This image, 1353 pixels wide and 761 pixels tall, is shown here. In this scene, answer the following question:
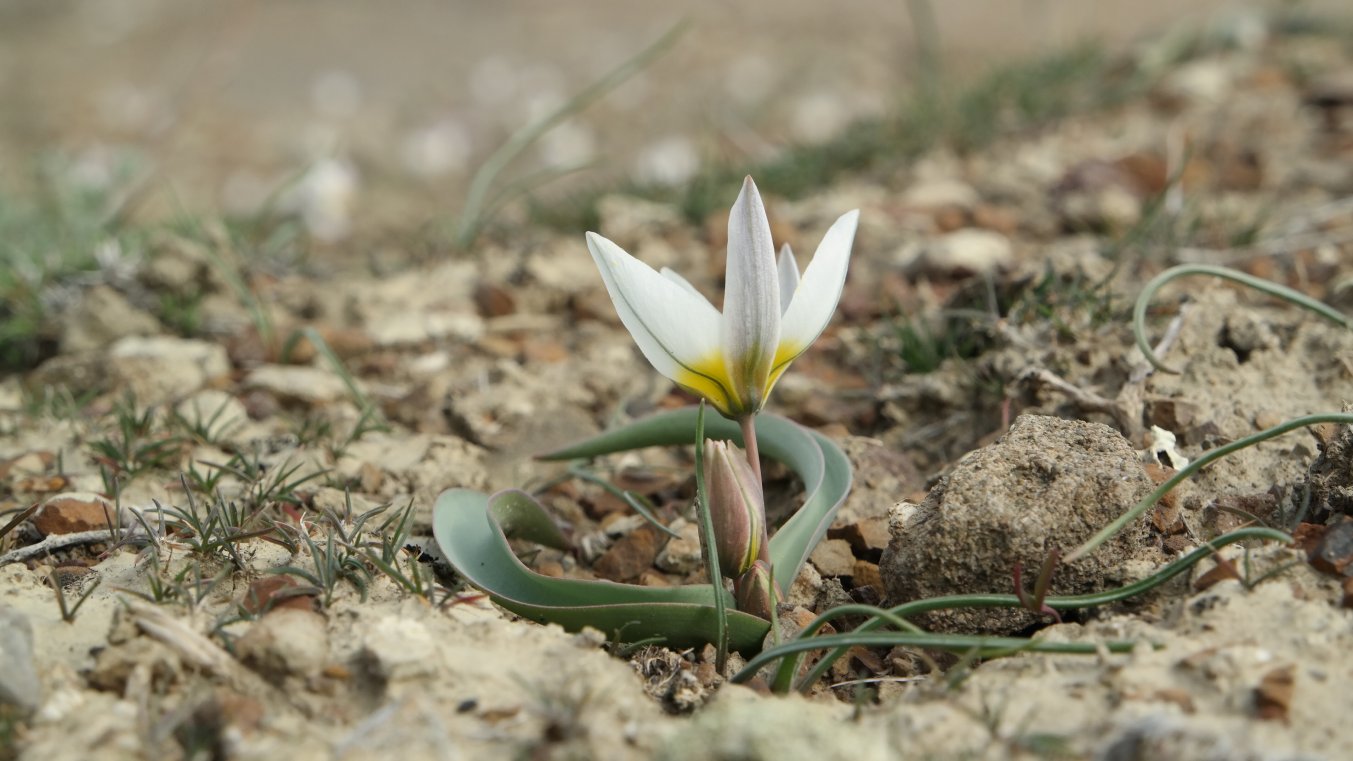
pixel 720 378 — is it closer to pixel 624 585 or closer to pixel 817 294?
pixel 817 294

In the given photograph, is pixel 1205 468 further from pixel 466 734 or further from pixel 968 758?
pixel 466 734

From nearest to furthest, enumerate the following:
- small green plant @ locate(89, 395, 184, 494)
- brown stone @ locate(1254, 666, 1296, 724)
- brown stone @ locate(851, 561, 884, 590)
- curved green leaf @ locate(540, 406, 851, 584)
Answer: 1. brown stone @ locate(1254, 666, 1296, 724)
2. curved green leaf @ locate(540, 406, 851, 584)
3. brown stone @ locate(851, 561, 884, 590)
4. small green plant @ locate(89, 395, 184, 494)

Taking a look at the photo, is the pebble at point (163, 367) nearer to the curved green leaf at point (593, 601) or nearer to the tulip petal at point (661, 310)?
the curved green leaf at point (593, 601)

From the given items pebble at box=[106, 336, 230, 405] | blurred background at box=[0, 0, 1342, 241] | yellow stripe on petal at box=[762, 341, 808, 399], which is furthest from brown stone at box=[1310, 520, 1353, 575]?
blurred background at box=[0, 0, 1342, 241]

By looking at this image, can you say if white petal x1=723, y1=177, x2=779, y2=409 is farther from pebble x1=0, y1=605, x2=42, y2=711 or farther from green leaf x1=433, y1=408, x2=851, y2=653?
pebble x1=0, y1=605, x2=42, y2=711

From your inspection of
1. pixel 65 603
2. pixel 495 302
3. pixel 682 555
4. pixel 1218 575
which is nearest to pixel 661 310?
pixel 682 555

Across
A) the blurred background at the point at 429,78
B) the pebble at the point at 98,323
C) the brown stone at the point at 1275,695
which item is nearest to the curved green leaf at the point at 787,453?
the brown stone at the point at 1275,695

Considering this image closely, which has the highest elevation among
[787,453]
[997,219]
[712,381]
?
[997,219]
